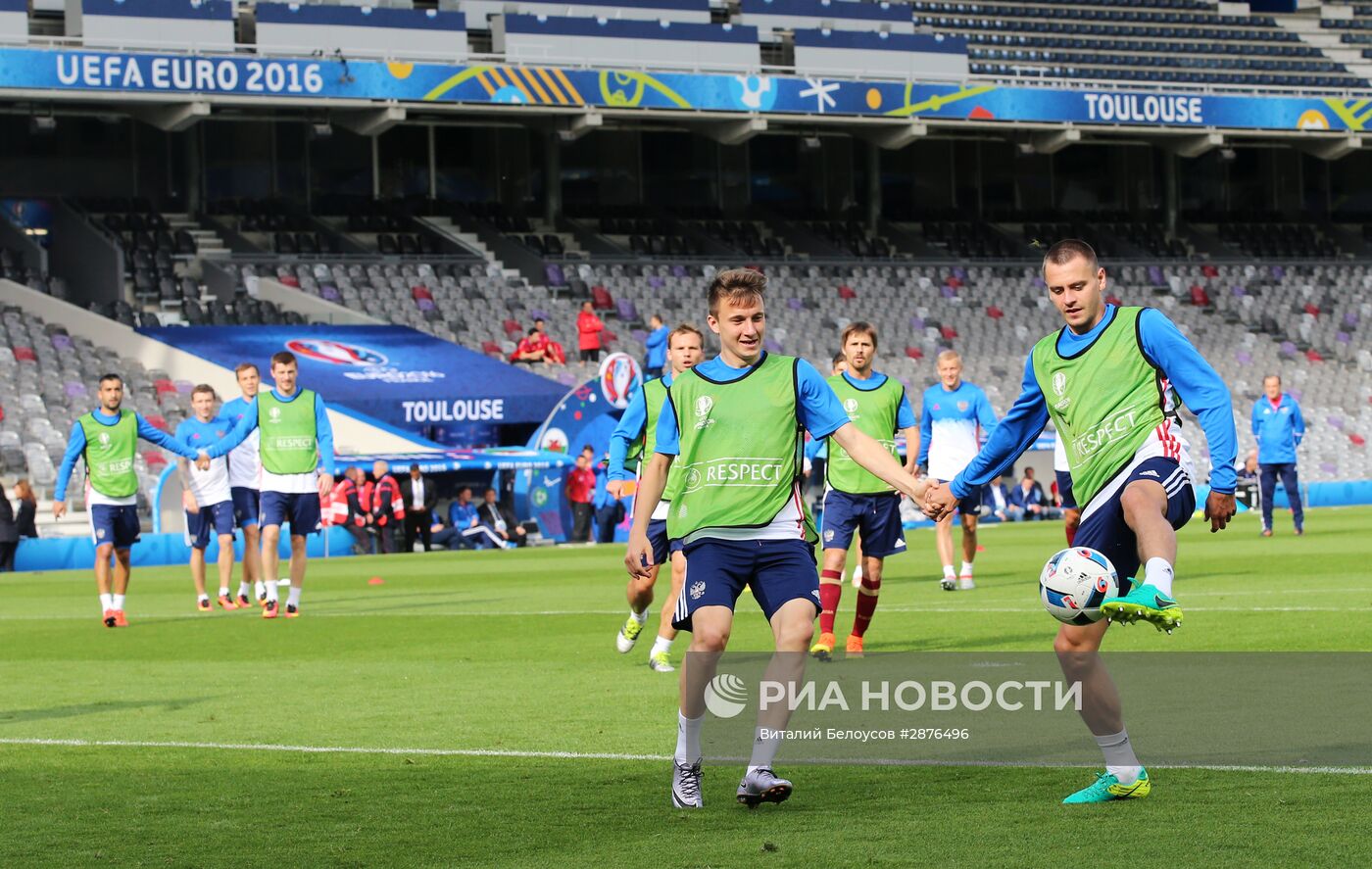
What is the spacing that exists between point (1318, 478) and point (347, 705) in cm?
3561

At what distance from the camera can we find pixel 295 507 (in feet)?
54.5

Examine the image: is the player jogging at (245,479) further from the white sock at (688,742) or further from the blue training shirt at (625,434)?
the white sock at (688,742)

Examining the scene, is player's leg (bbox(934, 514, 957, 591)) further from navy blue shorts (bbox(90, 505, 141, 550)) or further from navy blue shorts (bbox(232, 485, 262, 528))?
navy blue shorts (bbox(90, 505, 141, 550))

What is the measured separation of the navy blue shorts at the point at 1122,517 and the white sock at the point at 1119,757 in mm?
516

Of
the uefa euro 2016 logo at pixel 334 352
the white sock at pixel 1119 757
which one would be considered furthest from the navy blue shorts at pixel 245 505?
the uefa euro 2016 logo at pixel 334 352

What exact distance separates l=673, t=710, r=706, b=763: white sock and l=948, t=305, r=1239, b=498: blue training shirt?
1.34 m

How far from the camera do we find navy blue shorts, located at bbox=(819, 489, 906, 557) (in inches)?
476

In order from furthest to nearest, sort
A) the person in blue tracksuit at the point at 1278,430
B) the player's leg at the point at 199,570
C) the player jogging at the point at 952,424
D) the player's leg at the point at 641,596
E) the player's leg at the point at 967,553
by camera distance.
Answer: the person in blue tracksuit at the point at 1278,430 → the player's leg at the point at 199,570 → the player's leg at the point at 967,553 → the player jogging at the point at 952,424 → the player's leg at the point at 641,596

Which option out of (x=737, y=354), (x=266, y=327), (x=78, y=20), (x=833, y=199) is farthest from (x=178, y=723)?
(x=833, y=199)

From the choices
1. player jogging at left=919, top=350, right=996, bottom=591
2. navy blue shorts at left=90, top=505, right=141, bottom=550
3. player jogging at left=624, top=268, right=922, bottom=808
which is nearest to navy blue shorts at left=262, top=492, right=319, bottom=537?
navy blue shorts at left=90, top=505, right=141, bottom=550

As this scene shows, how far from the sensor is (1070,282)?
6.74 meters

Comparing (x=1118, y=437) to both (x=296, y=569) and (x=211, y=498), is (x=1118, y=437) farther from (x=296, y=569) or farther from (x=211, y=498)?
(x=211, y=498)

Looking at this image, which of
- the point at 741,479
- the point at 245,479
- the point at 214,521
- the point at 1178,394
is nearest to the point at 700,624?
the point at 741,479

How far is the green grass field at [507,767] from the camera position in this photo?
5.93 metres
